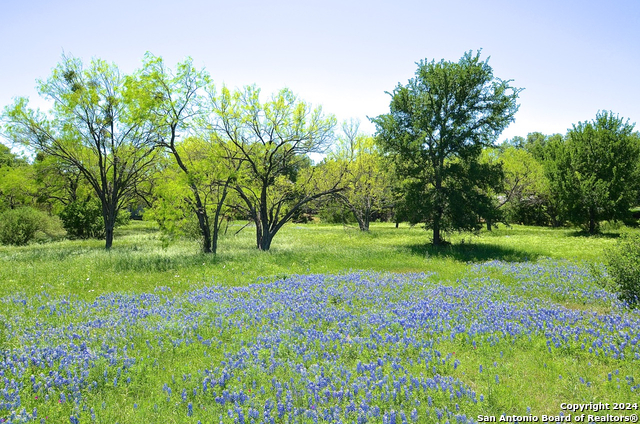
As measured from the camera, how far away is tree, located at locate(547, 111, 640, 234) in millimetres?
30859

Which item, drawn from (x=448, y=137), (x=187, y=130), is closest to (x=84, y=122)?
(x=187, y=130)

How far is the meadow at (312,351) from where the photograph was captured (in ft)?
14.5

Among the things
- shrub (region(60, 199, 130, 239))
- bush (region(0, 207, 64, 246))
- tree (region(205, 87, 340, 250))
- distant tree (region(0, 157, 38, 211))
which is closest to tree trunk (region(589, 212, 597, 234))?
tree (region(205, 87, 340, 250))

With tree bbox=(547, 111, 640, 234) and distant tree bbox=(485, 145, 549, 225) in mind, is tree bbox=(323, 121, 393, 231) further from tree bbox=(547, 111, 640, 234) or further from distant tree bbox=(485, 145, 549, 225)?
tree bbox=(547, 111, 640, 234)

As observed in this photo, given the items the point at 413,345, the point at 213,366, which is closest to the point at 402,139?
the point at 413,345

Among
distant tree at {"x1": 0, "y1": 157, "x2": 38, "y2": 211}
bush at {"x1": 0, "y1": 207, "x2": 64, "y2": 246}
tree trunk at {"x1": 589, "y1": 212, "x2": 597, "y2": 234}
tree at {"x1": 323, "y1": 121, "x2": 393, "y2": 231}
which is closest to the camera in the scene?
bush at {"x1": 0, "y1": 207, "x2": 64, "y2": 246}

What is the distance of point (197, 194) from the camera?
760 inches

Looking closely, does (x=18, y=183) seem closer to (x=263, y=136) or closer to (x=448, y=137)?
(x=263, y=136)

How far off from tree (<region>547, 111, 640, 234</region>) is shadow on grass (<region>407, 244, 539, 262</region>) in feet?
56.0

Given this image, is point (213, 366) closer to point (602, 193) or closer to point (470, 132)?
point (470, 132)

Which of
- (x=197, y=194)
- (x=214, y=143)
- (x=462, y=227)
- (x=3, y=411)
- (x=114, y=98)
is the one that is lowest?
(x=3, y=411)

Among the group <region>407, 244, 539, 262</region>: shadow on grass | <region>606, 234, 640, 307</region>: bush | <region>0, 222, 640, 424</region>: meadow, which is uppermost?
<region>606, 234, 640, 307</region>: bush

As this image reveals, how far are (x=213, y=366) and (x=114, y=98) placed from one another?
2239cm

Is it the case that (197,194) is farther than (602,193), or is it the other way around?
(602,193)
